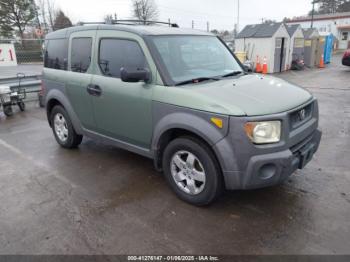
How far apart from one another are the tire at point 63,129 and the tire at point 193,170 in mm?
2181

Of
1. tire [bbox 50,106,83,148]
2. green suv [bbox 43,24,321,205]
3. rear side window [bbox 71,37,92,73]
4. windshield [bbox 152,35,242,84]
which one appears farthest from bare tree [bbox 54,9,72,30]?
windshield [bbox 152,35,242,84]

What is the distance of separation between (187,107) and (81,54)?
87.0 inches

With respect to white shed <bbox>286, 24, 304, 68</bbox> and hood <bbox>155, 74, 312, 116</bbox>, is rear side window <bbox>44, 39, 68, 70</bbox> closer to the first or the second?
hood <bbox>155, 74, 312, 116</bbox>

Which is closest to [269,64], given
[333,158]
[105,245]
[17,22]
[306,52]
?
[306,52]

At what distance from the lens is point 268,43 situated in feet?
53.2

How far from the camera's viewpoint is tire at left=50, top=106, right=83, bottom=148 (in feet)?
15.8

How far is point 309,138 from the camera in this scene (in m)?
3.21

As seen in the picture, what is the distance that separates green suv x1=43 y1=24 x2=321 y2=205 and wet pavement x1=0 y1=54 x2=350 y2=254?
1.25 feet

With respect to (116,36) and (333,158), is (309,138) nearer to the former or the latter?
(333,158)

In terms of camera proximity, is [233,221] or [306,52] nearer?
[233,221]

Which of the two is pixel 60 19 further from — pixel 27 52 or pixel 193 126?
pixel 193 126

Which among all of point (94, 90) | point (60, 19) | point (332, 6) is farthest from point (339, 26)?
point (94, 90)

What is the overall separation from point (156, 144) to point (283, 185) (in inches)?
67.3

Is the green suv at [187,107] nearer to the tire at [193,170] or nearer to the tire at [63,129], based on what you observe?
the tire at [193,170]
